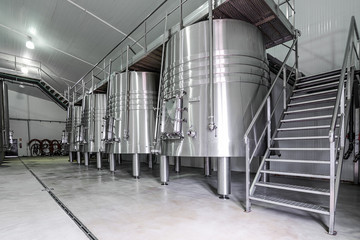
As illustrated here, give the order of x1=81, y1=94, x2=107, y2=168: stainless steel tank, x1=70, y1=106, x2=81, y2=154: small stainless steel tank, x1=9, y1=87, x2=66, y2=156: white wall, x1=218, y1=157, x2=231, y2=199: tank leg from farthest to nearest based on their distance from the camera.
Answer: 1. x1=9, y1=87, x2=66, y2=156: white wall
2. x1=70, y1=106, x2=81, y2=154: small stainless steel tank
3. x1=81, y1=94, x2=107, y2=168: stainless steel tank
4. x1=218, y1=157, x2=231, y2=199: tank leg

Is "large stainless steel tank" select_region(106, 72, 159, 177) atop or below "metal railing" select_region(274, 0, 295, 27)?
below

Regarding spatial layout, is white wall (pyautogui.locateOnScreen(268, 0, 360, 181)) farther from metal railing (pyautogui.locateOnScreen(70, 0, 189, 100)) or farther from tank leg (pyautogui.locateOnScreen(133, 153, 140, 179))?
tank leg (pyautogui.locateOnScreen(133, 153, 140, 179))

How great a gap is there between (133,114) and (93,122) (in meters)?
3.38

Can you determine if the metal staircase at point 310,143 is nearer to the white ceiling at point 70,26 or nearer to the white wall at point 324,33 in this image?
the white wall at point 324,33

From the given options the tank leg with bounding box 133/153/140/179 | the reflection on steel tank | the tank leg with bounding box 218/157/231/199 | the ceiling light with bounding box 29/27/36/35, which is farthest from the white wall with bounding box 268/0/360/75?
the ceiling light with bounding box 29/27/36/35

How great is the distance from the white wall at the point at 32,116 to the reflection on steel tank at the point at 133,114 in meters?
15.7

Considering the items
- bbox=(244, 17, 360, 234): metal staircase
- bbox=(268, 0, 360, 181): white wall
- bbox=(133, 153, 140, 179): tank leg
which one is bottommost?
bbox=(133, 153, 140, 179): tank leg

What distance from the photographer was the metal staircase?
2.51 meters

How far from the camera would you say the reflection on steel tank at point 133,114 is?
582cm

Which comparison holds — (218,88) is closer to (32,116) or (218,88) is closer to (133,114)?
(133,114)

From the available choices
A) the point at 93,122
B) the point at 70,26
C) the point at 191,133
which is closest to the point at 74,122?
the point at 93,122

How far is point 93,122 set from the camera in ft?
28.3

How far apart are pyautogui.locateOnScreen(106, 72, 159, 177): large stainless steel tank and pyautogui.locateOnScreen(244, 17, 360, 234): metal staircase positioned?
2.84 meters

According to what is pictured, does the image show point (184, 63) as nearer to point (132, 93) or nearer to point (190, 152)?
point (190, 152)
